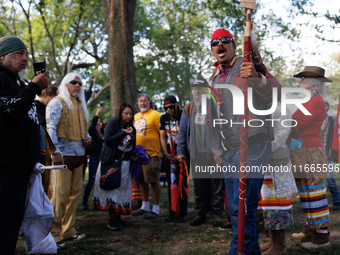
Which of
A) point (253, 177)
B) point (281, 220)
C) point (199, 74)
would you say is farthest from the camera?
point (199, 74)

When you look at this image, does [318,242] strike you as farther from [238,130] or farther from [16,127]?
[16,127]

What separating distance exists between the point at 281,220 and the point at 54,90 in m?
3.66

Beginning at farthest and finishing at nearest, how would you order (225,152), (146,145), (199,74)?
(199,74)
(146,145)
(225,152)

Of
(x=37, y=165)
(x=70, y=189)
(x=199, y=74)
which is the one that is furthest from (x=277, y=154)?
(x=199, y=74)

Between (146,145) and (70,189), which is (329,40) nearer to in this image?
(146,145)

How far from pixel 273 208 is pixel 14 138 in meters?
2.92

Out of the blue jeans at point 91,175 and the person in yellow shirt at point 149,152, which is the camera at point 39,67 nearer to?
the person in yellow shirt at point 149,152

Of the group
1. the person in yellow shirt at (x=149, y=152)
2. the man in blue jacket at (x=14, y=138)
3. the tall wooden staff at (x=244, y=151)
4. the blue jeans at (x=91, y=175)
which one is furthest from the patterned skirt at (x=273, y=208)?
the blue jeans at (x=91, y=175)

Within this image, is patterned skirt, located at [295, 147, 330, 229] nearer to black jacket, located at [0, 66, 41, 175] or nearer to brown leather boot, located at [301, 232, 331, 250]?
brown leather boot, located at [301, 232, 331, 250]

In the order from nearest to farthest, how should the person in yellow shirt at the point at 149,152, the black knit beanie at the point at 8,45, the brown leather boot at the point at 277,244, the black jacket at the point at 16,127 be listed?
the black jacket at the point at 16,127 < the black knit beanie at the point at 8,45 < the brown leather boot at the point at 277,244 < the person in yellow shirt at the point at 149,152

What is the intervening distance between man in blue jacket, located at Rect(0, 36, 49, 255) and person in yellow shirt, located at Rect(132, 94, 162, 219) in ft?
11.9

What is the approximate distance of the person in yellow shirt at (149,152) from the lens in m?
6.32

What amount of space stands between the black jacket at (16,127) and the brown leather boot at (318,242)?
337 cm

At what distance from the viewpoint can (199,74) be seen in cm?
2661
